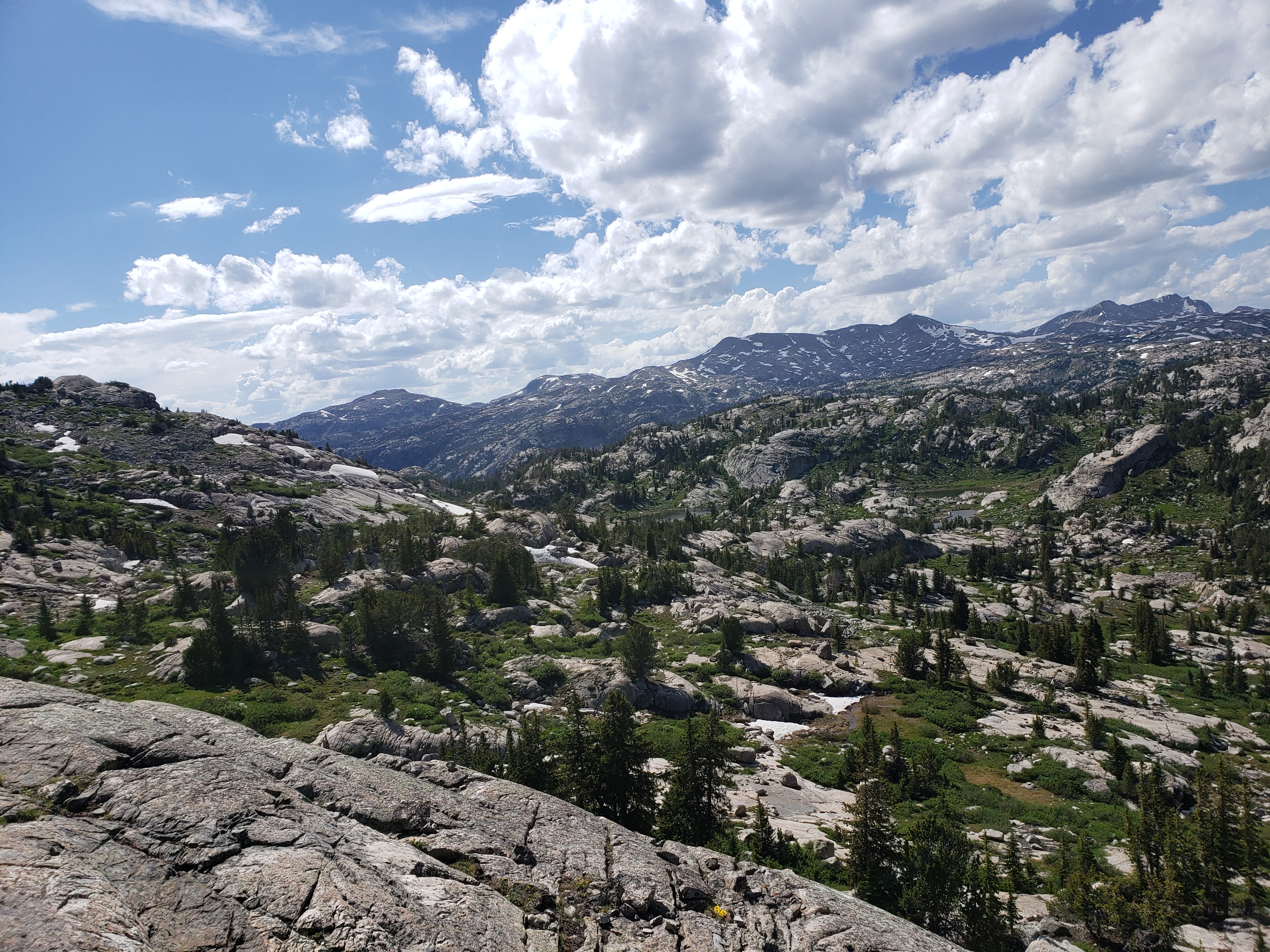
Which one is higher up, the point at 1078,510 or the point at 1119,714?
the point at 1119,714

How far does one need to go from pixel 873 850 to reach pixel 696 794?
9.99 m

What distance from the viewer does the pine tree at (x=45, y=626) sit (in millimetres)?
56938

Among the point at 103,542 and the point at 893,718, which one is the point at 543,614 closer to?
the point at 893,718

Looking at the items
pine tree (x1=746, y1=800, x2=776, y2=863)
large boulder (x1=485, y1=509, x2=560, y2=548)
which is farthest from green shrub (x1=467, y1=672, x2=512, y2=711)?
large boulder (x1=485, y1=509, x2=560, y2=548)

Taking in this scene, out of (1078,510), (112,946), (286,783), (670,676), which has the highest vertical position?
(112,946)

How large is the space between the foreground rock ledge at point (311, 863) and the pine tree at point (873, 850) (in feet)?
23.1

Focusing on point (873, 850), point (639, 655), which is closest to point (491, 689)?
point (639, 655)

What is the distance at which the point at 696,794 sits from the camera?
108 ft

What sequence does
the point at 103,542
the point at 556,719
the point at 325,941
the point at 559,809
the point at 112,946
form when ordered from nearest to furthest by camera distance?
the point at 112,946 < the point at 325,941 < the point at 559,809 < the point at 556,719 < the point at 103,542

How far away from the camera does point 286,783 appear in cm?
2239

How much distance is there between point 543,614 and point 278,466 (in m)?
136

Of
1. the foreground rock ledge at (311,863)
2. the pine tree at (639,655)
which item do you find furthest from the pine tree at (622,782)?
the pine tree at (639,655)

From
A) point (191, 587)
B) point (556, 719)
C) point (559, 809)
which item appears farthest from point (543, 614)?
point (559, 809)

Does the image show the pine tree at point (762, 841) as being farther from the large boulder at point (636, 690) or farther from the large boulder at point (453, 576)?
the large boulder at point (453, 576)
